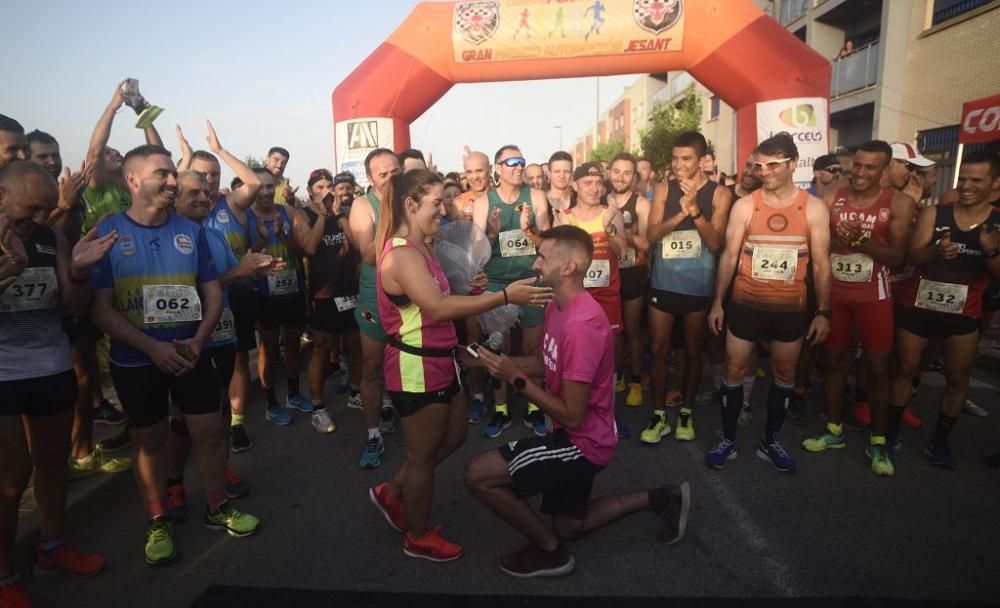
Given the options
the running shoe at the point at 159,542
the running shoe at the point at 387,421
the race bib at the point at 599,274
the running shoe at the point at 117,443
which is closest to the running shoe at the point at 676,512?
the race bib at the point at 599,274

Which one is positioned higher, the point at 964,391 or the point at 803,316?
the point at 803,316

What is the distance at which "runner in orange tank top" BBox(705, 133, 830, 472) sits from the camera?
356cm

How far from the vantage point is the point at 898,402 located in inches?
150

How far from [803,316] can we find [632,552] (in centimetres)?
200

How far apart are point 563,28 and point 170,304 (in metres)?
8.46

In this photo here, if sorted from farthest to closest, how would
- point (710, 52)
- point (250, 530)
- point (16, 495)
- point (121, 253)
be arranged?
point (710, 52) → point (250, 530) → point (121, 253) → point (16, 495)

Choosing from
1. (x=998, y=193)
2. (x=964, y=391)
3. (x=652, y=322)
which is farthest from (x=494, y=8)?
(x=964, y=391)

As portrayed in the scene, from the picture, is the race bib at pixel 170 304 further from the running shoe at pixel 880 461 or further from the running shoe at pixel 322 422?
the running shoe at pixel 880 461

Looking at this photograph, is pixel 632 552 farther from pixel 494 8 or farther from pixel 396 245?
pixel 494 8

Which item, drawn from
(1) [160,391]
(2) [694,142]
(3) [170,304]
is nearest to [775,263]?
(2) [694,142]

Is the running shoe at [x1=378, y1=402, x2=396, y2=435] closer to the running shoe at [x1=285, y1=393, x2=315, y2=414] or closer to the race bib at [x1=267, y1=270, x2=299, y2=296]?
the running shoe at [x1=285, y1=393, x2=315, y2=414]

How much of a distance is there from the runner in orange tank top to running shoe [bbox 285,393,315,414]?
137 inches

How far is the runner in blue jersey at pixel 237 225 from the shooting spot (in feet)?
13.4

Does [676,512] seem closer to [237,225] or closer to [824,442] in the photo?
[824,442]
